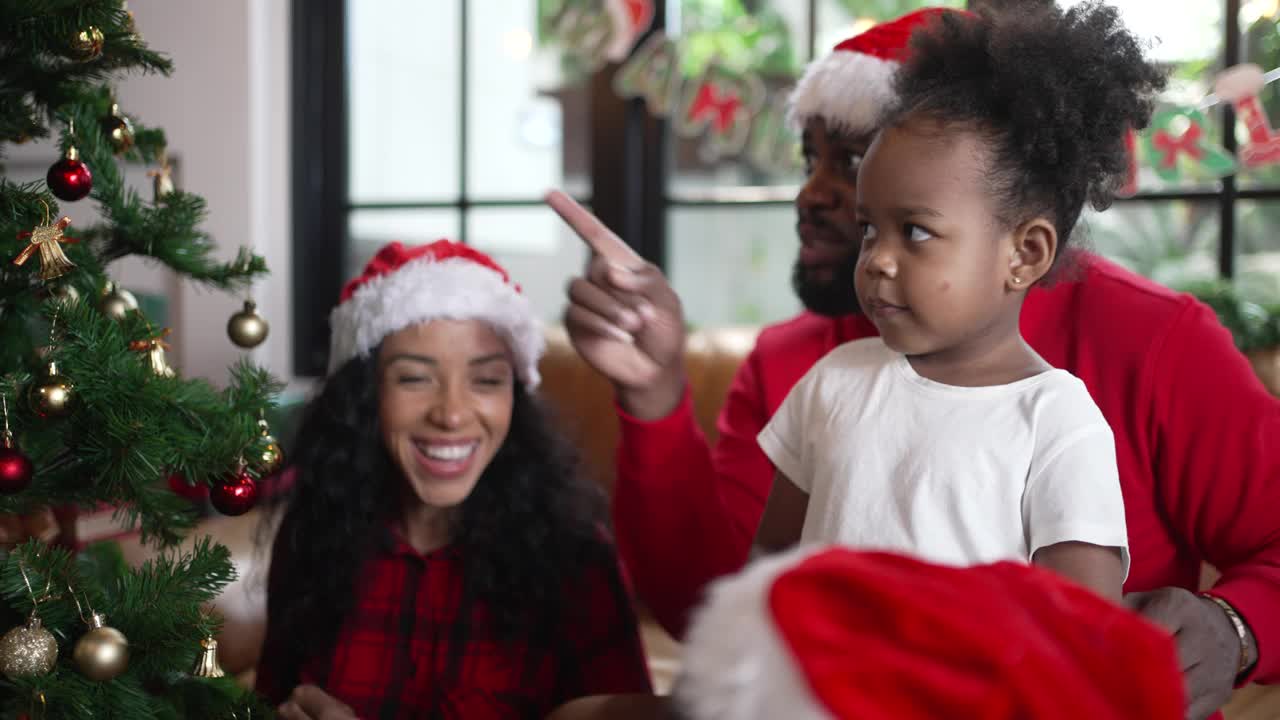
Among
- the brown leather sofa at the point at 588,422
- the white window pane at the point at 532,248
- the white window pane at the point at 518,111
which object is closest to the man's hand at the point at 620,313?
the brown leather sofa at the point at 588,422

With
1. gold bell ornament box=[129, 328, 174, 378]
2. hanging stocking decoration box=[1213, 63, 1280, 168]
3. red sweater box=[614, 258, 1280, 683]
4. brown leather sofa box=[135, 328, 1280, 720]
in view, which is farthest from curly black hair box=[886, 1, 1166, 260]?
hanging stocking decoration box=[1213, 63, 1280, 168]

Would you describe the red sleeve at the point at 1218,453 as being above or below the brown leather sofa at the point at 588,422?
above

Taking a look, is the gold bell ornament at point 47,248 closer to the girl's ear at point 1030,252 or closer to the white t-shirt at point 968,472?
the white t-shirt at point 968,472

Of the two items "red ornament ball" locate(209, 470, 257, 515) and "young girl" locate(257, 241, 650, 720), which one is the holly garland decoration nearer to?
"young girl" locate(257, 241, 650, 720)

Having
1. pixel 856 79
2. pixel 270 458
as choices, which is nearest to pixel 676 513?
pixel 270 458

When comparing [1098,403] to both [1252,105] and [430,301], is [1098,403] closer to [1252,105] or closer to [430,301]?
[430,301]

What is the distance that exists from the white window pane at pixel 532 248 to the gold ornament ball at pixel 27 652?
2.36m

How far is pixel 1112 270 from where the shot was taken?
4.01ft

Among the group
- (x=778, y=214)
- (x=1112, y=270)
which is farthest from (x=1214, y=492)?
(x=778, y=214)

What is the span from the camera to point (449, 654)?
4.62 feet

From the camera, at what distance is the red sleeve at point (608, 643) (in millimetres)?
1394

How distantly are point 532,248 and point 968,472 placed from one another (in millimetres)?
2584

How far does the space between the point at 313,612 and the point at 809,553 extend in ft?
3.32

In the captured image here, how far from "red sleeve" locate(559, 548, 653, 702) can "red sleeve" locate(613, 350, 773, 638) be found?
41mm
